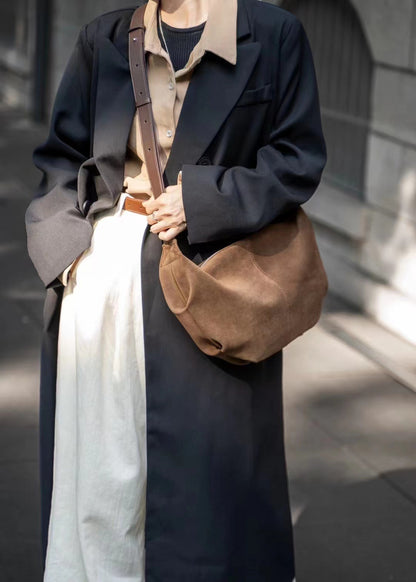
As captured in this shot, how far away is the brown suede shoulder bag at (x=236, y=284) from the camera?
312cm

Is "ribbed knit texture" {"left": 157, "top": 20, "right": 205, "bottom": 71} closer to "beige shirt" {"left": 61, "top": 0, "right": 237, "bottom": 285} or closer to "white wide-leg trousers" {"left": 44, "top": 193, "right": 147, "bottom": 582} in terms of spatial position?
→ "beige shirt" {"left": 61, "top": 0, "right": 237, "bottom": 285}

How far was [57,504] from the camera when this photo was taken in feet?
11.2

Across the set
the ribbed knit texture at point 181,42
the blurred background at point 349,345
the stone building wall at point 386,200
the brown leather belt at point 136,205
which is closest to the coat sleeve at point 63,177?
the brown leather belt at point 136,205

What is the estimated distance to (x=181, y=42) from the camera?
3.20 meters

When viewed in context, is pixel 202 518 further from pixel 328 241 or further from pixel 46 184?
pixel 328 241

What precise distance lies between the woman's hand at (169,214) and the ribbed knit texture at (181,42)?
31cm

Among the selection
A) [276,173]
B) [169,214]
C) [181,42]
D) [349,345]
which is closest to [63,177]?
[169,214]

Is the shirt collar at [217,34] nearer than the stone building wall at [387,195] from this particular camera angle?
Yes

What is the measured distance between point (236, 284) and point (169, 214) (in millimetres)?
254

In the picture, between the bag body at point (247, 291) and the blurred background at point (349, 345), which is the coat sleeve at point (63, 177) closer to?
the bag body at point (247, 291)

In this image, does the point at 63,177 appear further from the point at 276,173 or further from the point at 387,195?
the point at 387,195

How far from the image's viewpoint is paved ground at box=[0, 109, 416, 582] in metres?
4.15

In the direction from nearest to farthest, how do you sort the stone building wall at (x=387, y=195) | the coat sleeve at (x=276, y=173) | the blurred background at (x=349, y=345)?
the coat sleeve at (x=276, y=173), the blurred background at (x=349, y=345), the stone building wall at (x=387, y=195)

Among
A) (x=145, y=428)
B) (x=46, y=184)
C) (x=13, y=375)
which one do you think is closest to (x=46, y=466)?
(x=145, y=428)
